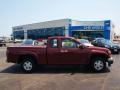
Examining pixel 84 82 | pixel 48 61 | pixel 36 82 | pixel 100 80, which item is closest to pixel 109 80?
pixel 100 80

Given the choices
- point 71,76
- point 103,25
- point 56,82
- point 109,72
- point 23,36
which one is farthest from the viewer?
point 23,36

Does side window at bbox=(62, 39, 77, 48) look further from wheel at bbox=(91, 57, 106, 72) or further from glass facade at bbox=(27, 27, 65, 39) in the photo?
glass facade at bbox=(27, 27, 65, 39)

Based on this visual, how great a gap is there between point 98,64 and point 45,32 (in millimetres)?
76302

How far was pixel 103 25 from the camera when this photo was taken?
240ft

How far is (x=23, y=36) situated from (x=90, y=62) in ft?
306

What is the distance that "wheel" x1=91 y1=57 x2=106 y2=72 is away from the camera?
12758 millimetres

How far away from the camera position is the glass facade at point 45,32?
3206 inches

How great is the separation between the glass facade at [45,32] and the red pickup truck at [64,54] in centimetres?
6610

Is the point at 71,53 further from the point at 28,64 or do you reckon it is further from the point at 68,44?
the point at 28,64

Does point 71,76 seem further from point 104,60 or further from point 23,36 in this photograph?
point 23,36

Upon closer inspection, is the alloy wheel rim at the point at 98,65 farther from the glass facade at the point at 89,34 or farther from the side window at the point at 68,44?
the glass facade at the point at 89,34

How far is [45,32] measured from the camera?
88562mm

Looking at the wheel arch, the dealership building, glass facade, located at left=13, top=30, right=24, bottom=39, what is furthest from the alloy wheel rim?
glass facade, located at left=13, top=30, right=24, bottom=39

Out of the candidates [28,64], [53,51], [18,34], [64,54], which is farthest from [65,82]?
[18,34]
